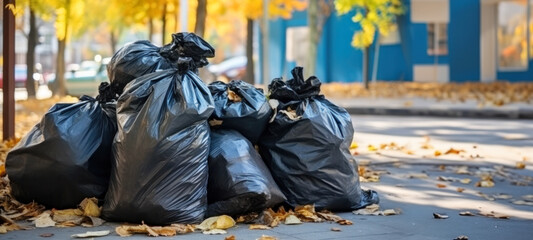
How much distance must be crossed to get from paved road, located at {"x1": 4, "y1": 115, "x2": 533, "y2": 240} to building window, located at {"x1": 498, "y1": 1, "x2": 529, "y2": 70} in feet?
50.2

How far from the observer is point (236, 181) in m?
5.55

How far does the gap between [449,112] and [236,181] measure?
500 inches

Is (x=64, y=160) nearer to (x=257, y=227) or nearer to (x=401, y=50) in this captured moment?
(x=257, y=227)

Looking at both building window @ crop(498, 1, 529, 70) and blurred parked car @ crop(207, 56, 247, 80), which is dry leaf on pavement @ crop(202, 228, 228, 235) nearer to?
building window @ crop(498, 1, 529, 70)

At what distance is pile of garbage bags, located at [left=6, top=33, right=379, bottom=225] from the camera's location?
17.6 feet

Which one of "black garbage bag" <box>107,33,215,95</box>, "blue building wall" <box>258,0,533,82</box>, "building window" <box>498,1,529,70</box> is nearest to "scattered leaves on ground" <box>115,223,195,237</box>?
"black garbage bag" <box>107,33,215,95</box>

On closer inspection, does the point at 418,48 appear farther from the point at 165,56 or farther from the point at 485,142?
the point at 165,56

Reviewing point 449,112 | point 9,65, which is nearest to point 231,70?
point 449,112

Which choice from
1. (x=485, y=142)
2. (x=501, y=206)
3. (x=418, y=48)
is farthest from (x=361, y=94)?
(x=501, y=206)

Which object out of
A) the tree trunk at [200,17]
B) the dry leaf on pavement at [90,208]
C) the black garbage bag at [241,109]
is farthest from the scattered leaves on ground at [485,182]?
the tree trunk at [200,17]

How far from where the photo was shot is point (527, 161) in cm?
983

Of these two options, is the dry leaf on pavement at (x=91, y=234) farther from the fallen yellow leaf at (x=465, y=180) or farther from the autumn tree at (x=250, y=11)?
the autumn tree at (x=250, y=11)

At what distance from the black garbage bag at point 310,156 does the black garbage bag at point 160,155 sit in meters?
0.71

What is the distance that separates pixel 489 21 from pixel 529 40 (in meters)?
2.00
